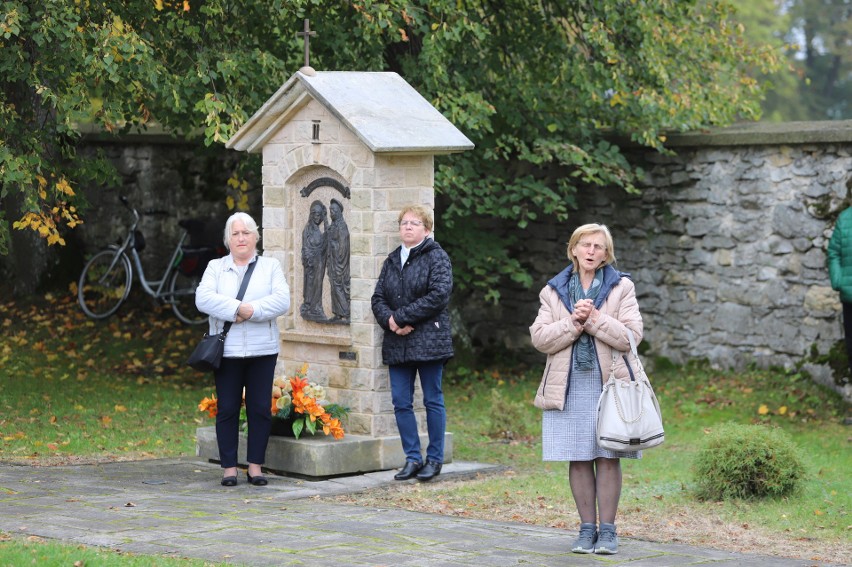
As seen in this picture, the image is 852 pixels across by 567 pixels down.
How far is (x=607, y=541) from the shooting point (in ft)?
21.8

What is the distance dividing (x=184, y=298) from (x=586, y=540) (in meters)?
10.6

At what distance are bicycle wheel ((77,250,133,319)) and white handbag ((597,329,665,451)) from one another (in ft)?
34.4

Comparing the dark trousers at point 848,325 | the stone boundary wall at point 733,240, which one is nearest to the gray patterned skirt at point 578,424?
the dark trousers at point 848,325

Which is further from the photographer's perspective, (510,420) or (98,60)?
(510,420)

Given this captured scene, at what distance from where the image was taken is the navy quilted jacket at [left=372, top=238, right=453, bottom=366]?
8898mm

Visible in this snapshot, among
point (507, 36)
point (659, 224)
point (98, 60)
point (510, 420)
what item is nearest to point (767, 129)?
point (659, 224)

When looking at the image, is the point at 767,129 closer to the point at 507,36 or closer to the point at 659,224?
the point at 659,224

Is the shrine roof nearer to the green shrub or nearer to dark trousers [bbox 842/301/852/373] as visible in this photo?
the green shrub

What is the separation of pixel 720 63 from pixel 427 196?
6.60m

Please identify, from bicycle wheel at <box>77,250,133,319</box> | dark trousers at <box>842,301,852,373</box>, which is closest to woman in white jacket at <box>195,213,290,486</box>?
dark trousers at <box>842,301,852,373</box>

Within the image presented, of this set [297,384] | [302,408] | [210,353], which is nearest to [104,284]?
[297,384]

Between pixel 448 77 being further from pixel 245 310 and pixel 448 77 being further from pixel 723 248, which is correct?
pixel 245 310

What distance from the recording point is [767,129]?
13.1m

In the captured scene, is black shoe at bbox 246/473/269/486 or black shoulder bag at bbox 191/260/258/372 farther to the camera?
black shoe at bbox 246/473/269/486
